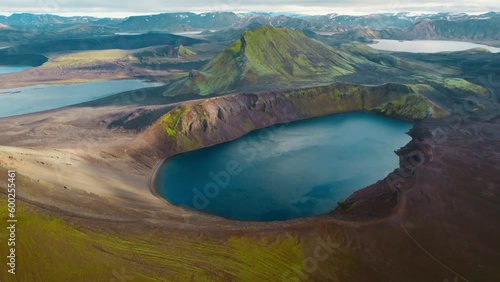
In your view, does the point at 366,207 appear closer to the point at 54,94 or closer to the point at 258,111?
the point at 258,111

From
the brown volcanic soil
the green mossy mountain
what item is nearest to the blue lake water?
the brown volcanic soil

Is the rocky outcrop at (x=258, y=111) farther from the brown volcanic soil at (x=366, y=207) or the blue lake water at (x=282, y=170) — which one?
the brown volcanic soil at (x=366, y=207)

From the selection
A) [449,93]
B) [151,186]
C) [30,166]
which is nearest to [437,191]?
[151,186]

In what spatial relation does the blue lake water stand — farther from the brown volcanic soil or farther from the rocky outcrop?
the brown volcanic soil

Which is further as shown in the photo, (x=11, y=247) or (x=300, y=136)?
(x=300, y=136)

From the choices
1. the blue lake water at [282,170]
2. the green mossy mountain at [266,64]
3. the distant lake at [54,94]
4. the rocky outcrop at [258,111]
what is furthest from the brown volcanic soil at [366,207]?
the green mossy mountain at [266,64]

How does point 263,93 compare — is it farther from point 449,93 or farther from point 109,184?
point 449,93
